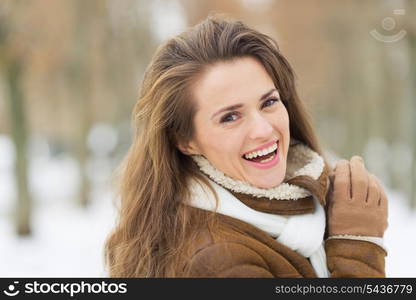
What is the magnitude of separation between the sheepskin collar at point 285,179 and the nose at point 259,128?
0.58 ft

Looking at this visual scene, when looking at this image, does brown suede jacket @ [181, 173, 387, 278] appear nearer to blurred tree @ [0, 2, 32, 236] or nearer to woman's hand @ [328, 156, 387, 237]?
woman's hand @ [328, 156, 387, 237]

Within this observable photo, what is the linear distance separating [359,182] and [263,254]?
448 millimetres

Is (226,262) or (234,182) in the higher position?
(234,182)

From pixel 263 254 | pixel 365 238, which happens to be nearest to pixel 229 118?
pixel 263 254

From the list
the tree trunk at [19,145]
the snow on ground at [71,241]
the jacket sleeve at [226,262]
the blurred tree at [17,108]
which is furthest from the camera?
the tree trunk at [19,145]

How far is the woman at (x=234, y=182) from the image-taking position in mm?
1817

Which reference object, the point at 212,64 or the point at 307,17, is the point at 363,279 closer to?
the point at 212,64

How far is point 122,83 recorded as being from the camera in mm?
16328

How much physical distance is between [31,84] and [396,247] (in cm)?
1084

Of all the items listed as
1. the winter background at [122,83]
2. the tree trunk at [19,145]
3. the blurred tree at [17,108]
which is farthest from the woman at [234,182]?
the tree trunk at [19,145]

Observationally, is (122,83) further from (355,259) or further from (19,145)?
(355,259)

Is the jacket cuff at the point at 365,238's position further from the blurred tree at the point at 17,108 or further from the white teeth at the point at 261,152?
the blurred tree at the point at 17,108

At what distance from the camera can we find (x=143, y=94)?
6.61 feet

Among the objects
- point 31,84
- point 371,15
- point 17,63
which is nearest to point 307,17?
point 371,15
